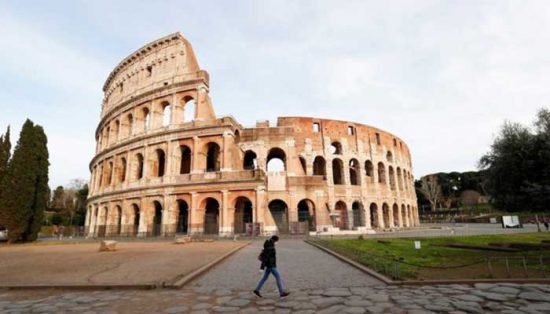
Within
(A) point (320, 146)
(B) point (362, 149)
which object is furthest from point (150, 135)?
(B) point (362, 149)

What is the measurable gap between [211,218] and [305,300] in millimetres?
23097

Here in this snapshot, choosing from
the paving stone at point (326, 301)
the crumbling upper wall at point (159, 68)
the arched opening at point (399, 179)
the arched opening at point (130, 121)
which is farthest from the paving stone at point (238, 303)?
the arched opening at point (399, 179)

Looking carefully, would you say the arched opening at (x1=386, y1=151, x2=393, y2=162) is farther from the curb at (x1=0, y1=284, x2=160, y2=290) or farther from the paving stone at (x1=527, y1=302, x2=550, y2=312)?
the curb at (x1=0, y1=284, x2=160, y2=290)

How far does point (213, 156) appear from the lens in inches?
1232

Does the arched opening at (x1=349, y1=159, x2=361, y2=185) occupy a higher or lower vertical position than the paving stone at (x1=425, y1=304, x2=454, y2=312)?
higher

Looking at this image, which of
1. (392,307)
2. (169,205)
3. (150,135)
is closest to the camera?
(392,307)

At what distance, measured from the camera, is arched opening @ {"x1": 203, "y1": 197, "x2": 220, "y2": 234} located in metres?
26.3

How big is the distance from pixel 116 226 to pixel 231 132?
1565 cm

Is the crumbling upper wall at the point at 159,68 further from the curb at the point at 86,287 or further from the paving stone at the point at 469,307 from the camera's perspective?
the paving stone at the point at 469,307

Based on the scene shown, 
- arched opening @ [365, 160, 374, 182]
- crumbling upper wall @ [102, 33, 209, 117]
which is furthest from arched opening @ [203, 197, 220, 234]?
arched opening @ [365, 160, 374, 182]

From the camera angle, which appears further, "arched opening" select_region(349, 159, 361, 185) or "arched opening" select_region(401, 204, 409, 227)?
"arched opening" select_region(401, 204, 409, 227)

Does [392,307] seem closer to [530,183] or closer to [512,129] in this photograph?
[530,183]

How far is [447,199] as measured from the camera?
63875 millimetres

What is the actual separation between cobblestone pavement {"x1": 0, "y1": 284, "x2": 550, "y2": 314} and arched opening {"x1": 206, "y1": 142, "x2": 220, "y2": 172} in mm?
22170
